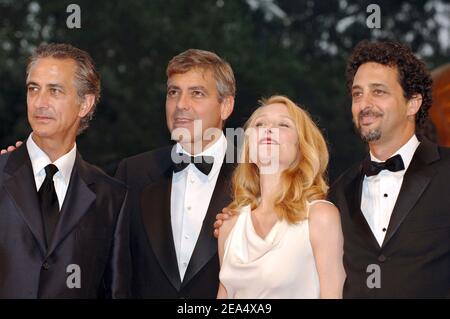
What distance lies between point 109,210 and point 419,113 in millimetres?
2840

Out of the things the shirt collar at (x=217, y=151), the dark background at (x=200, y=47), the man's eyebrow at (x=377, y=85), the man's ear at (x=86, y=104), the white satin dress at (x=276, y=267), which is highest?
the dark background at (x=200, y=47)

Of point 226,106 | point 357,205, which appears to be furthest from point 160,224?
point 357,205

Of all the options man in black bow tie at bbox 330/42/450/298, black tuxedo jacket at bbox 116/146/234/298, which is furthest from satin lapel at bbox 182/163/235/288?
man in black bow tie at bbox 330/42/450/298

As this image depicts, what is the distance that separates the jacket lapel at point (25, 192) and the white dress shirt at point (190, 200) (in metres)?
1.21

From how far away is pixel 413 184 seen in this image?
631 centimetres

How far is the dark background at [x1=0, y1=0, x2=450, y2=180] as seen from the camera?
30.7 m

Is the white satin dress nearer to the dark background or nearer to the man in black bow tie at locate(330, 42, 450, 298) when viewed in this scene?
the man in black bow tie at locate(330, 42, 450, 298)

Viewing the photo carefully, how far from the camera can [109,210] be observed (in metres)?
6.54

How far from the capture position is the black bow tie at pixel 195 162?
7.05m

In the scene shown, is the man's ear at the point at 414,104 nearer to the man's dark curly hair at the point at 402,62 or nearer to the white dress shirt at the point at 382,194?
the man's dark curly hair at the point at 402,62

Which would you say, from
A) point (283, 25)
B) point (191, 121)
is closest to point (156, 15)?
point (283, 25)

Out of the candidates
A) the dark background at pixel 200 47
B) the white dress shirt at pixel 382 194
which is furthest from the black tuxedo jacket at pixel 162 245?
the dark background at pixel 200 47

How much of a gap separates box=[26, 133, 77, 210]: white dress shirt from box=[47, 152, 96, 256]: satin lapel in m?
0.06
